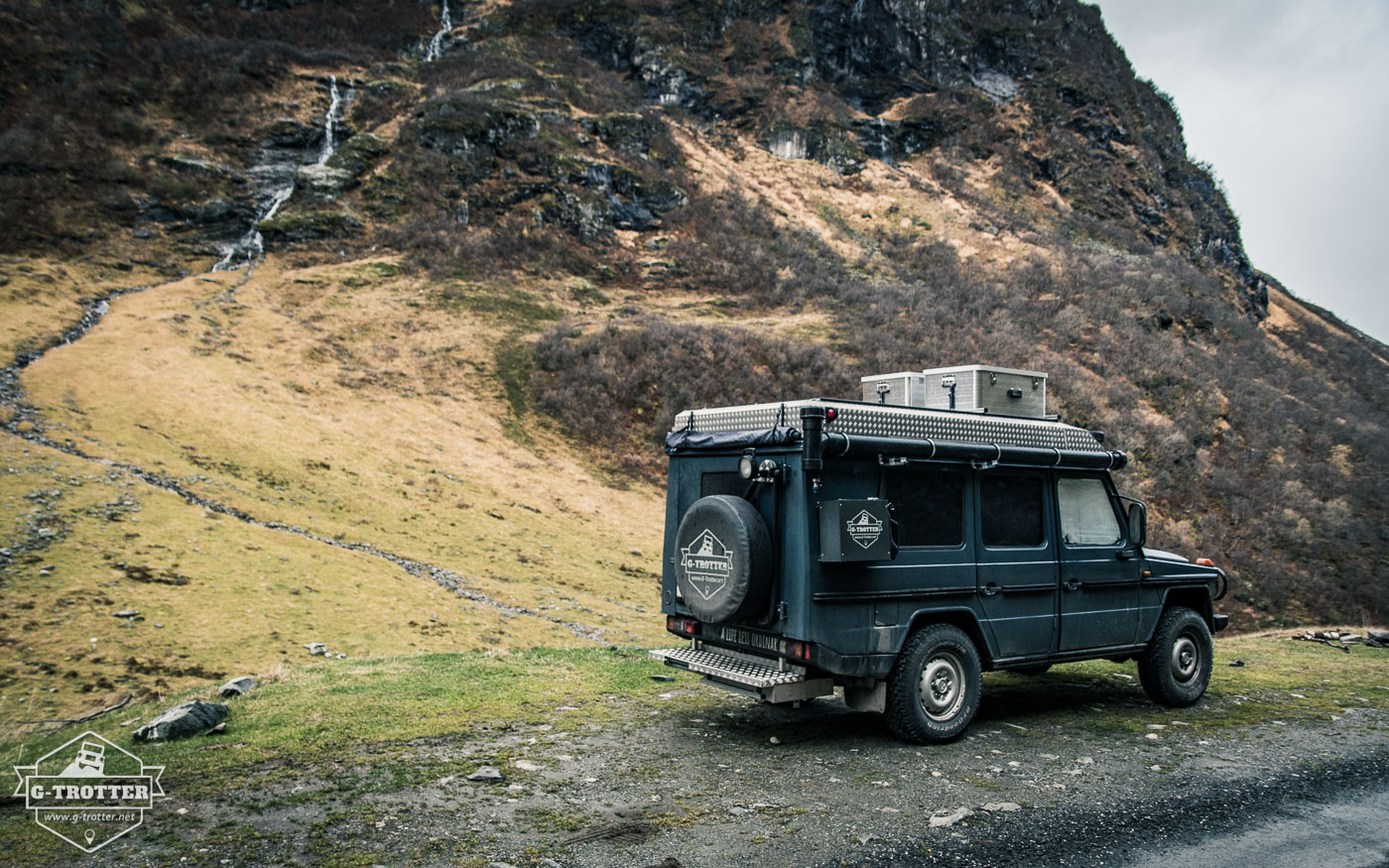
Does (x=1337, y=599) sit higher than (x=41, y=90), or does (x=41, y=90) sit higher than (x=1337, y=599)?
(x=41, y=90)

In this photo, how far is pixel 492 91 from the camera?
62.0 m

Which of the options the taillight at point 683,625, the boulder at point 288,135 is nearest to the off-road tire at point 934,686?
the taillight at point 683,625

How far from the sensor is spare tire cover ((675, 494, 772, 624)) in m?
6.61

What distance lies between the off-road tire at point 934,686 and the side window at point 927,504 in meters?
0.81

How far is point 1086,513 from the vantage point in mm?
8258

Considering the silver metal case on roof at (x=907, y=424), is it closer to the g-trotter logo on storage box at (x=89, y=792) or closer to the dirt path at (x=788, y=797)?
the dirt path at (x=788, y=797)

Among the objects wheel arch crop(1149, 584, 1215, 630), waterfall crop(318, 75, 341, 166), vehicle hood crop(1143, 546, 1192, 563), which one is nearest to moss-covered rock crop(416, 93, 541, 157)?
waterfall crop(318, 75, 341, 166)

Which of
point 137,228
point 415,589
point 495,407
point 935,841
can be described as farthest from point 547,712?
point 137,228

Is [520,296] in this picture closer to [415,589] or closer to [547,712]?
[415,589]

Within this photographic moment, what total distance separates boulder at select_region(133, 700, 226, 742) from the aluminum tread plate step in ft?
13.2

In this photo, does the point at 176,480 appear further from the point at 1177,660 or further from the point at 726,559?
the point at 1177,660

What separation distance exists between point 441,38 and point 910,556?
9044 centimetres

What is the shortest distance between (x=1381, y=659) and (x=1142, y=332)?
47693 millimetres

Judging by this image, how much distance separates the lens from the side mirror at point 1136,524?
27.5 feet
